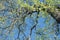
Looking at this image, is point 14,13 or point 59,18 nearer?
point 59,18

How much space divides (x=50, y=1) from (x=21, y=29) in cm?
152

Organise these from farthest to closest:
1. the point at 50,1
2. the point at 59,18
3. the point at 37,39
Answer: the point at 37,39 → the point at 50,1 → the point at 59,18

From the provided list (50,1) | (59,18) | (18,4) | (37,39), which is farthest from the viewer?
(37,39)

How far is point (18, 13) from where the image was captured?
20.1 ft

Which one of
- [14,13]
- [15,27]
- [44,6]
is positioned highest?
[44,6]

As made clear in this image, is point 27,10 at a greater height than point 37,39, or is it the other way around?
point 27,10

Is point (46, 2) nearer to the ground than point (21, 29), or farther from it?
farther from it

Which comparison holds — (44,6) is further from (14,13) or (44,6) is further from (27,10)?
(14,13)

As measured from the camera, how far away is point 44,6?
541 centimetres

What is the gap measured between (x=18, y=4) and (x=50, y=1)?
1.06 metres

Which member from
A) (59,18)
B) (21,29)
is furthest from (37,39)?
(59,18)

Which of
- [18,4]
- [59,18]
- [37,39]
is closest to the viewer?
[59,18]

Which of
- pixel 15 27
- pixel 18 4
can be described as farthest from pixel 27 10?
pixel 15 27

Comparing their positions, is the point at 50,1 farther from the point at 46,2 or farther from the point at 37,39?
the point at 37,39
